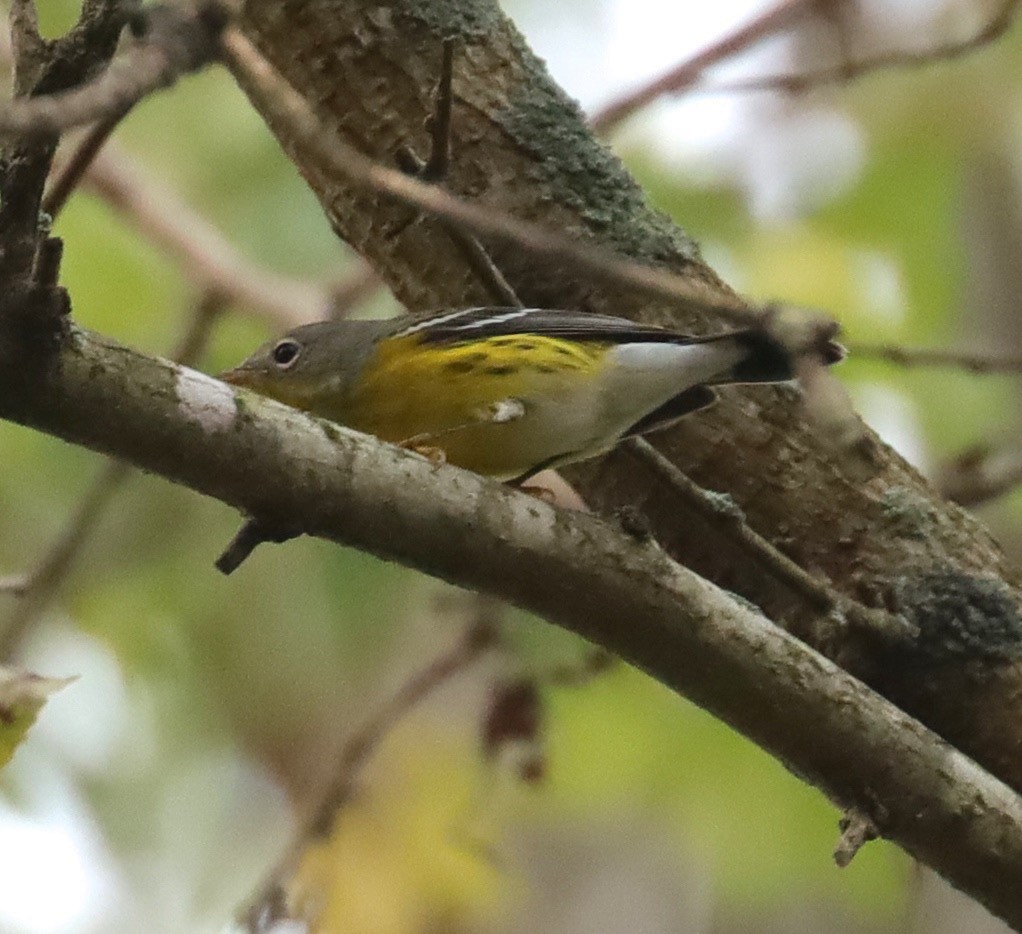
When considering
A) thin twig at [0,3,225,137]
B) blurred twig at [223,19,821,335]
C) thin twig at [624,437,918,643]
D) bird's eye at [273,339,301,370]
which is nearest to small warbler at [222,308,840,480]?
bird's eye at [273,339,301,370]

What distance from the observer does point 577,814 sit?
6195 millimetres

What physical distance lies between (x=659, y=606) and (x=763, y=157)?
4125 mm

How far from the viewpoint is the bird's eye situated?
3793 millimetres

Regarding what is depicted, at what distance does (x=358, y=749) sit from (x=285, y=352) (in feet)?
3.60

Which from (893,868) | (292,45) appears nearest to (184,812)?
(893,868)

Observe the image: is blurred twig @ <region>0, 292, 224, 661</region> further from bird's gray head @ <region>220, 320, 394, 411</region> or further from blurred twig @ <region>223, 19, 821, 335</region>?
blurred twig @ <region>223, 19, 821, 335</region>

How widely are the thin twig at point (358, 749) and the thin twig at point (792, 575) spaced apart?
1111 millimetres

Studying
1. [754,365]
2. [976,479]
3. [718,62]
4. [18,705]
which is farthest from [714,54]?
[18,705]

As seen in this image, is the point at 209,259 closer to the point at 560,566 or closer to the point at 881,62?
the point at 881,62

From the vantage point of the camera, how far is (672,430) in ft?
10.3

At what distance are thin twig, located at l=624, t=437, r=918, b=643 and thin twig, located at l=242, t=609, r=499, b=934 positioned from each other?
1.11m

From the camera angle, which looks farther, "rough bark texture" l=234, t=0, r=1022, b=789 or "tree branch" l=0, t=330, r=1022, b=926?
"rough bark texture" l=234, t=0, r=1022, b=789

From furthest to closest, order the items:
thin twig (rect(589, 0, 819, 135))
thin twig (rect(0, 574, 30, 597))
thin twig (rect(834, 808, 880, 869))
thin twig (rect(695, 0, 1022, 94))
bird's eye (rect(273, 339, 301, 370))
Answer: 1. thin twig (rect(589, 0, 819, 135))
2. bird's eye (rect(273, 339, 301, 370))
3. thin twig (rect(695, 0, 1022, 94))
4. thin twig (rect(0, 574, 30, 597))
5. thin twig (rect(834, 808, 880, 869))

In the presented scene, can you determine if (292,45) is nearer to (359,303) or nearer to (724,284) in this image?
(724,284)
